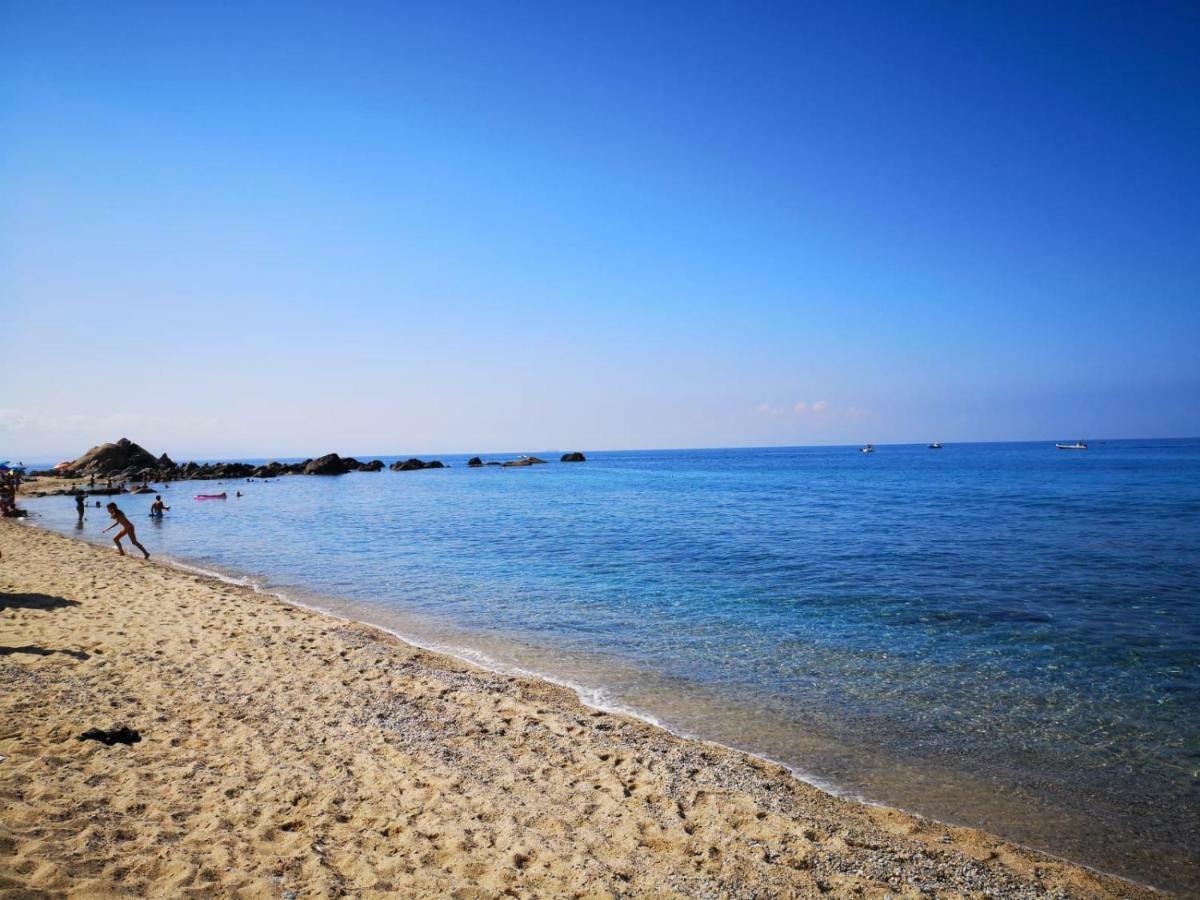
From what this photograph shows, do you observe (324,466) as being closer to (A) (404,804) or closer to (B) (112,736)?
(B) (112,736)

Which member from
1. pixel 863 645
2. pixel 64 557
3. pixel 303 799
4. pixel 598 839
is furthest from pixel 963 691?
pixel 64 557

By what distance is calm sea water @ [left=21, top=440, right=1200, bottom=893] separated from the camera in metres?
7.46

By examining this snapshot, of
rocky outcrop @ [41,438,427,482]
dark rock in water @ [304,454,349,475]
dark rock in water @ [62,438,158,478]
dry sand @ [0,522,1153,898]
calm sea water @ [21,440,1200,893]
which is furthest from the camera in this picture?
dark rock in water @ [304,454,349,475]

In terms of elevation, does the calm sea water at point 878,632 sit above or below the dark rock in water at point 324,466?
below

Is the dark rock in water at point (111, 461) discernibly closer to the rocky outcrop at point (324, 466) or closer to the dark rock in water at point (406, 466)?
the rocky outcrop at point (324, 466)

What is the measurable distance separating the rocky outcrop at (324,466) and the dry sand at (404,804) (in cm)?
Result: 9936

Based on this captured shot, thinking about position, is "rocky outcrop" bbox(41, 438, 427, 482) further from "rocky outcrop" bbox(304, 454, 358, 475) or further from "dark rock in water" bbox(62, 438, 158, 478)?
"rocky outcrop" bbox(304, 454, 358, 475)

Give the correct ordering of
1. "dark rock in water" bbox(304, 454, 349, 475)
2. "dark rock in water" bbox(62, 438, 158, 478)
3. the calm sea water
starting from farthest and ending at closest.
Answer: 1. "dark rock in water" bbox(304, 454, 349, 475)
2. "dark rock in water" bbox(62, 438, 158, 478)
3. the calm sea water

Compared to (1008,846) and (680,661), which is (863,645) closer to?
(680,661)

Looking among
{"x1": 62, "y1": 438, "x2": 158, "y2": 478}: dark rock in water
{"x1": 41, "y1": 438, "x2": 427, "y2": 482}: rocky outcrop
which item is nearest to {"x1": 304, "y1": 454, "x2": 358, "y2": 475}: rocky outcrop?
{"x1": 41, "y1": 438, "x2": 427, "y2": 482}: rocky outcrop

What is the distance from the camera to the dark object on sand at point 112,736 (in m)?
7.15

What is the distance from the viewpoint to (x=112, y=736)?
23.7 feet

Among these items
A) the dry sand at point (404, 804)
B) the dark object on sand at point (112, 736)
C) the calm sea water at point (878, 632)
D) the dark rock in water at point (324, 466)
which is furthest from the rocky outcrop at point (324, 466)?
the dark object on sand at point (112, 736)

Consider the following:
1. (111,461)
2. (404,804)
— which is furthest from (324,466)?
(404,804)
